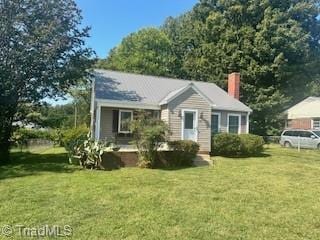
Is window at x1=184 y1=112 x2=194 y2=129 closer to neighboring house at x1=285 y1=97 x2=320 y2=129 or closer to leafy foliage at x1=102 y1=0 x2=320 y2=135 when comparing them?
leafy foliage at x1=102 y1=0 x2=320 y2=135

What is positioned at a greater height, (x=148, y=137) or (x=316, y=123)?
(x=316, y=123)

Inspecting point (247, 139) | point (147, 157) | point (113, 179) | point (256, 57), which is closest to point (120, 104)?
point (147, 157)

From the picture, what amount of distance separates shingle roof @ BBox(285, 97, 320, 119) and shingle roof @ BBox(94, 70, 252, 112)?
38.3 feet

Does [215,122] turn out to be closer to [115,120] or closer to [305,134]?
[115,120]

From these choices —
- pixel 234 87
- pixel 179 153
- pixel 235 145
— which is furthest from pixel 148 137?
pixel 234 87

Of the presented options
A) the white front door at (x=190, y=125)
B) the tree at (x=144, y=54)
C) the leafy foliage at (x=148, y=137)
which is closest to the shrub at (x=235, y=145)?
the white front door at (x=190, y=125)

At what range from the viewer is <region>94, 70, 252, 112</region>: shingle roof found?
21.8 m

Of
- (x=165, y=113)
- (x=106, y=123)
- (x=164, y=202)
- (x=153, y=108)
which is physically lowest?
(x=164, y=202)

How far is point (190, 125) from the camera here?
2084 centimetres

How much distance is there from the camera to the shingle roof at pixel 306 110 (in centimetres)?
3453

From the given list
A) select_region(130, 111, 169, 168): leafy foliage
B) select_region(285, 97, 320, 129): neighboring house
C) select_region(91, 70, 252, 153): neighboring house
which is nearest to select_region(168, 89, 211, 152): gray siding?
select_region(91, 70, 252, 153): neighboring house

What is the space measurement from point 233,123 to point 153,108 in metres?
6.72

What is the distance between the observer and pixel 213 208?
8.45 metres

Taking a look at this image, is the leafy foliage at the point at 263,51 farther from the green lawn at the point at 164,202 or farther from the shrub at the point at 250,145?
the green lawn at the point at 164,202
